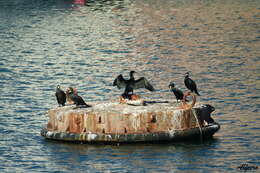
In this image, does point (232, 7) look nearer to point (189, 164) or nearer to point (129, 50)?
point (129, 50)

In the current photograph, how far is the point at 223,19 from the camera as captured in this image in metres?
125

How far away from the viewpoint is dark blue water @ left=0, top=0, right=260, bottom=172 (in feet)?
126

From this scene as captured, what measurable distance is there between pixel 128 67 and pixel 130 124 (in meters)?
39.4

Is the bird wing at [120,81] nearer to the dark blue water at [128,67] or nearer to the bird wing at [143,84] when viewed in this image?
the bird wing at [143,84]

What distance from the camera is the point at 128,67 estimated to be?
3066 inches

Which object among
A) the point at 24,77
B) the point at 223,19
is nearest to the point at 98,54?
the point at 24,77

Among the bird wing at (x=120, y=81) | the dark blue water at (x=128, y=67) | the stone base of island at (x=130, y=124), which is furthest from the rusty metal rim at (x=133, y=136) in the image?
the bird wing at (x=120, y=81)

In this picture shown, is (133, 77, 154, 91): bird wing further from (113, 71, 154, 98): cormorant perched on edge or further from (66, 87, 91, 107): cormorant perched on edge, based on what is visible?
(66, 87, 91, 107): cormorant perched on edge

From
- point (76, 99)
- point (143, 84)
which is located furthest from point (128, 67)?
point (76, 99)

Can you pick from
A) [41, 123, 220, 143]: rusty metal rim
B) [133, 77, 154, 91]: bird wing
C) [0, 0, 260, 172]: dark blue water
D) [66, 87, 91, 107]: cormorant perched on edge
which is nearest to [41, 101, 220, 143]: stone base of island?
[41, 123, 220, 143]: rusty metal rim

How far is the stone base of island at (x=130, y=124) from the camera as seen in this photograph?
38719 millimetres

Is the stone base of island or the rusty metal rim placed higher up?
the stone base of island

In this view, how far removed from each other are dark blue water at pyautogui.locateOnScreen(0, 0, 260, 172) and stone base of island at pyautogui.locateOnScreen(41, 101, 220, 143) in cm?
53

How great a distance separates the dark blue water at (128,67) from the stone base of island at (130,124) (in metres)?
0.53
